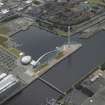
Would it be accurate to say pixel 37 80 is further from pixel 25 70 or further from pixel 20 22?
pixel 20 22

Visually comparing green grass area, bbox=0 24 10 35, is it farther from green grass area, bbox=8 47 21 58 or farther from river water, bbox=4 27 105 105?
green grass area, bbox=8 47 21 58

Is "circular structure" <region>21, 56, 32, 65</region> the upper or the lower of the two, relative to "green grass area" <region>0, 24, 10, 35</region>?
lower

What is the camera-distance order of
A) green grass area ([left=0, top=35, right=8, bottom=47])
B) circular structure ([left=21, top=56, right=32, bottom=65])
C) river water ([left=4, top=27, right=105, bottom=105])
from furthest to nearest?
green grass area ([left=0, top=35, right=8, bottom=47]) < circular structure ([left=21, top=56, right=32, bottom=65]) < river water ([left=4, top=27, right=105, bottom=105])

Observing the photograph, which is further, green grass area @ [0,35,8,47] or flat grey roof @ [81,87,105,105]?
green grass area @ [0,35,8,47]

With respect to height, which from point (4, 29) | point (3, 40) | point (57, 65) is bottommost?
point (57, 65)

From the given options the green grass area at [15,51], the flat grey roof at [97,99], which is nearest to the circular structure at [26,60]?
the green grass area at [15,51]

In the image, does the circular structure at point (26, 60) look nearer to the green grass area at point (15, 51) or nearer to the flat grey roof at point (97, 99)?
the green grass area at point (15, 51)

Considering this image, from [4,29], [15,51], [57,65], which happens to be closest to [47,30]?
[4,29]

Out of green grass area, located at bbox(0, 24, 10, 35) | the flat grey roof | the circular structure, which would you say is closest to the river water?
the circular structure

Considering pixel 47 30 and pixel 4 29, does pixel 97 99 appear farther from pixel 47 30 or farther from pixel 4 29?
pixel 4 29
